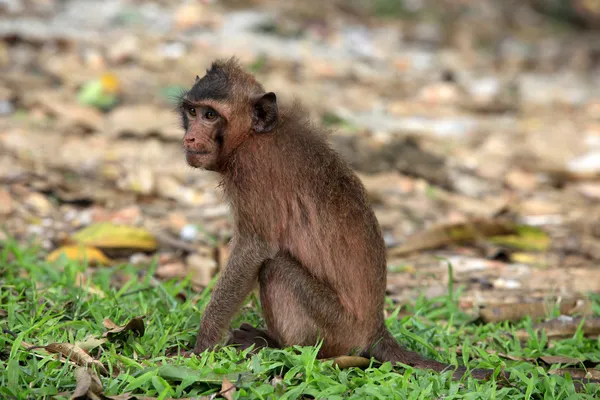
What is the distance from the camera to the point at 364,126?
11.0 meters

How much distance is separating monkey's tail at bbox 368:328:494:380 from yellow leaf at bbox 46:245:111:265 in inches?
106

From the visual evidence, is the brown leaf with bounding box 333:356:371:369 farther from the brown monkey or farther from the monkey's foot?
the monkey's foot

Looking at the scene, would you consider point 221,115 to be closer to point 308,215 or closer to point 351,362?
point 308,215

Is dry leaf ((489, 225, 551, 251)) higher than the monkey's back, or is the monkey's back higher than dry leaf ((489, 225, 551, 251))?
the monkey's back

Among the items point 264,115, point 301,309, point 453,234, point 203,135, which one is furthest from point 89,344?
point 453,234

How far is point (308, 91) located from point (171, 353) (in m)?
7.05

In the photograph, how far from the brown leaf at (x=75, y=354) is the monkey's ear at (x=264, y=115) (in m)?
1.68

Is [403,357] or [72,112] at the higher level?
[72,112]

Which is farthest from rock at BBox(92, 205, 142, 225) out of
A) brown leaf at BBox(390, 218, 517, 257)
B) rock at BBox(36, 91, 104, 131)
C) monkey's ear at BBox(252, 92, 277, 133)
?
monkey's ear at BBox(252, 92, 277, 133)

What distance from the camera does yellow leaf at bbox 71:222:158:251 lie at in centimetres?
700

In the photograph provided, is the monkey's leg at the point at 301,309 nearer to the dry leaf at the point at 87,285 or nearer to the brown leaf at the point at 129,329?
the brown leaf at the point at 129,329

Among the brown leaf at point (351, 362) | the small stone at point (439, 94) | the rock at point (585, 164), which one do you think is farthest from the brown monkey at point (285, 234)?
the small stone at point (439, 94)

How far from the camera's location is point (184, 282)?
241 inches

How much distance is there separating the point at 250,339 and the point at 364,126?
20.2 ft
